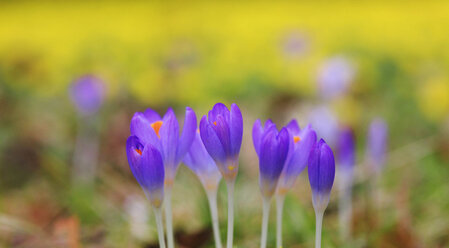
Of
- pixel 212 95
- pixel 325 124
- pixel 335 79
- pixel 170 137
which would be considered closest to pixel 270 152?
pixel 170 137

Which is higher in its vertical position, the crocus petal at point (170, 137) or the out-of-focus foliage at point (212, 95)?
the out-of-focus foliage at point (212, 95)

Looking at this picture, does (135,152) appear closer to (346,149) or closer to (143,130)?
(143,130)

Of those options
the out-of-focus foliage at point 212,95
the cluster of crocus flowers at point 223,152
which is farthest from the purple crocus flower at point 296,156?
the out-of-focus foliage at point 212,95

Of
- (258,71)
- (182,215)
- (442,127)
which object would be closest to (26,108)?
(258,71)

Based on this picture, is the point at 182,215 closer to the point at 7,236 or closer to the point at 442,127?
the point at 7,236

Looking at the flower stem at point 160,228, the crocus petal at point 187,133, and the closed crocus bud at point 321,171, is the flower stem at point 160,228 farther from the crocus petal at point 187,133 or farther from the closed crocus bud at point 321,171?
the closed crocus bud at point 321,171

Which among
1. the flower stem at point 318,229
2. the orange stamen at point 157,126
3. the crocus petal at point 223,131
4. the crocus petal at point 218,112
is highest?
the orange stamen at point 157,126
